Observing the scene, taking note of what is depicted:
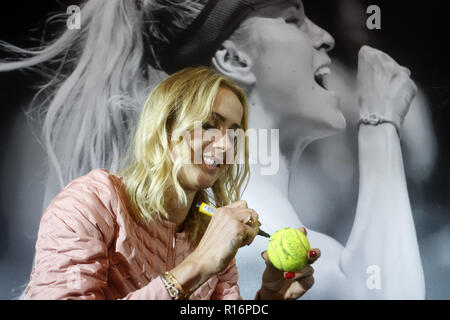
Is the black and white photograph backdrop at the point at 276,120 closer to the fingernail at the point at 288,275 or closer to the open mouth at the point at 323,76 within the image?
the open mouth at the point at 323,76

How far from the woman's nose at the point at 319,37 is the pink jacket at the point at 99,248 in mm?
1223

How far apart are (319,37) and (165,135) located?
3.73 feet

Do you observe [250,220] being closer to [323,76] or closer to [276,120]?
[276,120]

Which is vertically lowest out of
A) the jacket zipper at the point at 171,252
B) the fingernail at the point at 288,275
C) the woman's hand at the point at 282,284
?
the woman's hand at the point at 282,284

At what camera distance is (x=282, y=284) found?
1199 millimetres

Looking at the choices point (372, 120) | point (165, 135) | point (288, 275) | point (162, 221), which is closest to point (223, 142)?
point (165, 135)

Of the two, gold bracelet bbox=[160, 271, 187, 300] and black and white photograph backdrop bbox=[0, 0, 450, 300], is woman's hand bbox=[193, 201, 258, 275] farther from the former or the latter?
black and white photograph backdrop bbox=[0, 0, 450, 300]

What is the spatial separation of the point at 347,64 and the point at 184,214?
47.4 inches

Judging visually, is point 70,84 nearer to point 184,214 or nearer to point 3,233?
point 3,233

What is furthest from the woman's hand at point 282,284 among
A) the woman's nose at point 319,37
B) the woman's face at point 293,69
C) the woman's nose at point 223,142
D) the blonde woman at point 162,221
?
the woman's nose at point 319,37

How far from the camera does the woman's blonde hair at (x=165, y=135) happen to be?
107 centimetres
